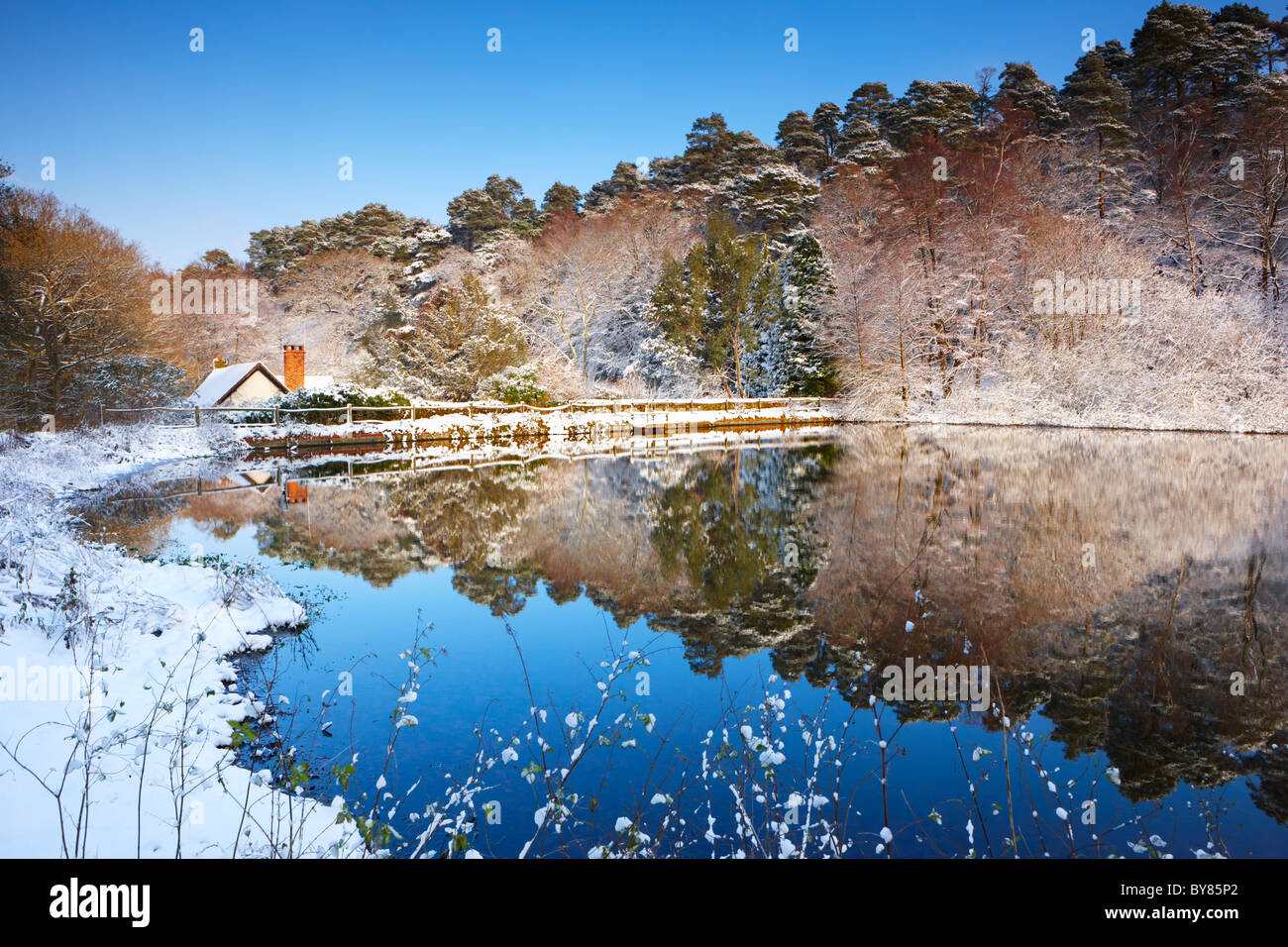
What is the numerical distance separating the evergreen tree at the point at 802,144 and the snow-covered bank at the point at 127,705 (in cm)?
4963

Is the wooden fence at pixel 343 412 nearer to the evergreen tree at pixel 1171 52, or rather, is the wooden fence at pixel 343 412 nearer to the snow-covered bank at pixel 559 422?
the snow-covered bank at pixel 559 422

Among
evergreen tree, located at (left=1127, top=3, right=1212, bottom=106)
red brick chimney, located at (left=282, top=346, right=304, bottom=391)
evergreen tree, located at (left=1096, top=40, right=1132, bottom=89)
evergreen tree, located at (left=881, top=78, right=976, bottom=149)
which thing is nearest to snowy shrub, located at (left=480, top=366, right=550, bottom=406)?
red brick chimney, located at (left=282, top=346, right=304, bottom=391)

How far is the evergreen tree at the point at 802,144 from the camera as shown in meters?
49.8

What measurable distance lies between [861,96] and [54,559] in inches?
2099

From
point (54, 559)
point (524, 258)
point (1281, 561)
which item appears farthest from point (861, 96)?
point (54, 559)

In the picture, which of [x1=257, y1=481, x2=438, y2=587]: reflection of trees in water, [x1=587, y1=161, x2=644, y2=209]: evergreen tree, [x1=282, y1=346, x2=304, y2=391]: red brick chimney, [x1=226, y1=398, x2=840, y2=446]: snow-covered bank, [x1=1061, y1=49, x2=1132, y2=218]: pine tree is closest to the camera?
[x1=257, y1=481, x2=438, y2=587]: reflection of trees in water

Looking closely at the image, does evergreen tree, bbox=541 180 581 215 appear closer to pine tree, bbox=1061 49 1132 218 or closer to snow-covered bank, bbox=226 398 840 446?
snow-covered bank, bbox=226 398 840 446

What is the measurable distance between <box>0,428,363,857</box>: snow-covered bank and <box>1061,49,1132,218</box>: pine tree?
41.1 m

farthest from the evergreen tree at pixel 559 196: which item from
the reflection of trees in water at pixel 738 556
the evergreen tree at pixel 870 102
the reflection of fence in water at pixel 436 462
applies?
the reflection of trees in water at pixel 738 556

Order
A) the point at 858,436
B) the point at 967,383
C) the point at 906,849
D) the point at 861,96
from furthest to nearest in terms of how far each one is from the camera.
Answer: the point at 861,96
the point at 967,383
the point at 858,436
the point at 906,849

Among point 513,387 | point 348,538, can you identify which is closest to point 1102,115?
point 513,387

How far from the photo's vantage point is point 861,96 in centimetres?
4903

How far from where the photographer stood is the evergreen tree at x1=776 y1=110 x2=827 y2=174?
4975 centimetres
